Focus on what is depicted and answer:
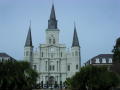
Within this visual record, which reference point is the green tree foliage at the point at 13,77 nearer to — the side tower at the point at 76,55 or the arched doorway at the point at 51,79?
the side tower at the point at 76,55

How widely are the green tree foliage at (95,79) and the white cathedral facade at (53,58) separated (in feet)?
210

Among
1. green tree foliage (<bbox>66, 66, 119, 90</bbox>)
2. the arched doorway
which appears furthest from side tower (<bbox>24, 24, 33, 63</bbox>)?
green tree foliage (<bbox>66, 66, 119, 90</bbox>)

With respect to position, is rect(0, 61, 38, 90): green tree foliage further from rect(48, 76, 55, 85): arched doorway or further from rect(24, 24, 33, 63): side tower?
rect(48, 76, 55, 85): arched doorway

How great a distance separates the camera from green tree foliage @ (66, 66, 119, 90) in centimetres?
5369

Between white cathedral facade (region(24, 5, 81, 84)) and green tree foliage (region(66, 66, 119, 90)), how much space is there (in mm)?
63944

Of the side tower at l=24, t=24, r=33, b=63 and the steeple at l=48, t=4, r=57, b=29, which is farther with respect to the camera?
the steeple at l=48, t=4, r=57, b=29

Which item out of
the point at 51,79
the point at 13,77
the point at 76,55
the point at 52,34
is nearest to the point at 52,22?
the point at 52,34

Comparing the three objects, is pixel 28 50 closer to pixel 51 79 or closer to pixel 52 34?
pixel 52 34

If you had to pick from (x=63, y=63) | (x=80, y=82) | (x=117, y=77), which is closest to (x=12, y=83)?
(x=80, y=82)

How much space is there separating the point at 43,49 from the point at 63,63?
31.2ft

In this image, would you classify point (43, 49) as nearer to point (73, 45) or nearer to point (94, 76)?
point (73, 45)

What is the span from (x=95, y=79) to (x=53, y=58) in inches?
2741

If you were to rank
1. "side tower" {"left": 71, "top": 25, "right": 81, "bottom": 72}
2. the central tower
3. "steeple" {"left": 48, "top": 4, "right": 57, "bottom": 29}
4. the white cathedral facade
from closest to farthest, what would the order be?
"side tower" {"left": 71, "top": 25, "right": 81, "bottom": 72}, the white cathedral facade, the central tower, "steeple" {"left": 48, "top": 4, "right": 57, "bottom": 29}

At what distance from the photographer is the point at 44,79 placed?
4820 inches
